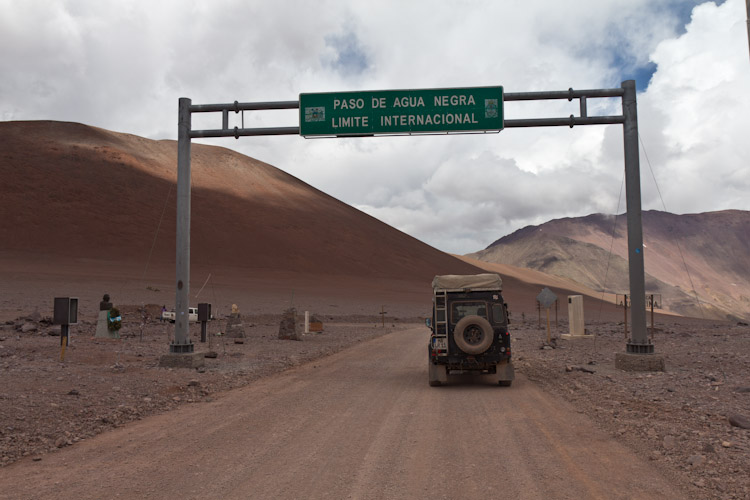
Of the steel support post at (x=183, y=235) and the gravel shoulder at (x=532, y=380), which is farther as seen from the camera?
the steel support post at (x=183, y=235)

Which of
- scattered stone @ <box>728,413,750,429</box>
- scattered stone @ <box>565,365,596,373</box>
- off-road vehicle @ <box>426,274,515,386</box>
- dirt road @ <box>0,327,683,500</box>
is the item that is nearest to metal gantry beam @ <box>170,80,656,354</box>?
scattered stone @ <box>565,365,596,373</box>

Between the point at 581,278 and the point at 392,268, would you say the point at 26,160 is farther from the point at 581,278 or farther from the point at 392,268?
the point at 581,278

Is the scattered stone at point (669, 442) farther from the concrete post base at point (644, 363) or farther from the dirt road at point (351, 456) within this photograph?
the concrete post base at point (644, 363)

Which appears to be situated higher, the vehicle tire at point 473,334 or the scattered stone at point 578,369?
the vehicle tire at point 473,334

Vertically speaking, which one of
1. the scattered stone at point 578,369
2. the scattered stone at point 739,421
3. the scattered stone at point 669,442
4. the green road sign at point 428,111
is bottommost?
the scattered stone at point 578,369

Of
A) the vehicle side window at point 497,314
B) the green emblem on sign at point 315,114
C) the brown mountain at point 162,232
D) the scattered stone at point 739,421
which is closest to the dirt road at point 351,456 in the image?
the scattered stone at point 739,421

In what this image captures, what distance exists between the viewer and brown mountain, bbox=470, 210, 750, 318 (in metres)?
134

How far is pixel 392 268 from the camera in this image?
91.8 m

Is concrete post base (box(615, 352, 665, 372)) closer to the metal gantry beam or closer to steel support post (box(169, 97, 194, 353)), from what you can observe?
the metal gantry beam

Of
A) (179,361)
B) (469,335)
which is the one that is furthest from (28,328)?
(469,335)

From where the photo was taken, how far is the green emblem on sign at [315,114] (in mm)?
15578

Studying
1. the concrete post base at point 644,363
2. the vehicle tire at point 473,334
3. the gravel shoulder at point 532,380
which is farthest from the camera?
the concrete post base at point 644,363

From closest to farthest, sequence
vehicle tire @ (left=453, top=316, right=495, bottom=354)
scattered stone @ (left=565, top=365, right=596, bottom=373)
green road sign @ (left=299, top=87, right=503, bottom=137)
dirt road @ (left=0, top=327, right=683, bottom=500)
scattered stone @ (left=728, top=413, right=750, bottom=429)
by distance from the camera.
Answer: dirt road @ (left=0, top=327, right=683, bottom=500) < scattered stone @ (left=728, top=413, right=750, bottom=429) < vehicle tire @ (left=453, top=316, right=495, bottom=354) < scattered stone @ (left=565, top=365, right=596, bottom=373) < green road sign @ (left=299, top=87, right=503, bottom=137)

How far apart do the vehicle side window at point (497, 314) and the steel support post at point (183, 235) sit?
7.87 metres
